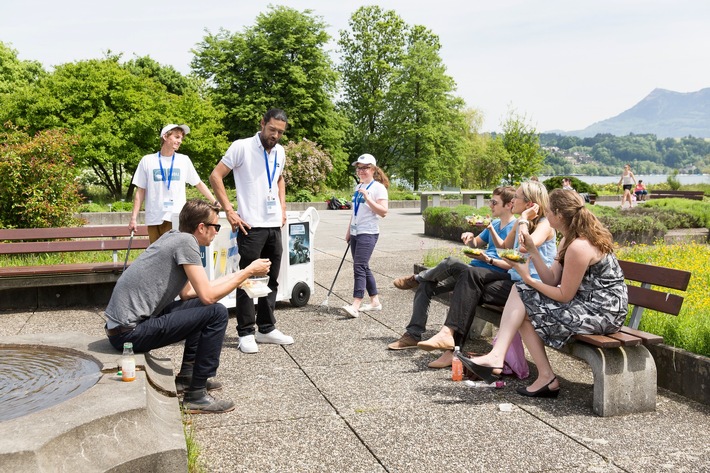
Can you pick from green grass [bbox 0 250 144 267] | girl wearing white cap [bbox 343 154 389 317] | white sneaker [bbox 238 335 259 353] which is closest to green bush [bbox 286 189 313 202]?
green grass [bbox 0 250 144 267]

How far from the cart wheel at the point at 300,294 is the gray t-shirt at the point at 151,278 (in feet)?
12.2

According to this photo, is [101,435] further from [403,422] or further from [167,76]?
[167,76]

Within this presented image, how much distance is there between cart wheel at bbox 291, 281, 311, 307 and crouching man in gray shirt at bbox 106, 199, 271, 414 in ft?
11.3

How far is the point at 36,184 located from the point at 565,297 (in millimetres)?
8759

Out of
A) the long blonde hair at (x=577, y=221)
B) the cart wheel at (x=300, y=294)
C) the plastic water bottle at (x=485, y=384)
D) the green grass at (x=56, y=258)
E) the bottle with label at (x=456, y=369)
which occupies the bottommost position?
the plastic water bottle at (x=485, y=384)

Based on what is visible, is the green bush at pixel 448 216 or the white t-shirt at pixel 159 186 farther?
the green bush at pixel 448 216

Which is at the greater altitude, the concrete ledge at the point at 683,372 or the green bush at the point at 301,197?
the green bush at the point at 301,197

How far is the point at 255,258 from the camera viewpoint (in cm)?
669

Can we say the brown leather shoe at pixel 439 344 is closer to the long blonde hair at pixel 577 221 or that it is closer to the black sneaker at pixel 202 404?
the long blonde hair at pixel 577 221

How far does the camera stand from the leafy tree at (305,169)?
38062 millimetres

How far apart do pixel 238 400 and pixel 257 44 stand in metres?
44.7

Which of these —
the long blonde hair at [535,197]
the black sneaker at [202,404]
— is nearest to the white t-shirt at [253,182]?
the black sneaker at [202,404]

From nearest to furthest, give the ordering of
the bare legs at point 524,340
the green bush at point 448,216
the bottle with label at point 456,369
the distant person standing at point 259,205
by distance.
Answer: the bare legs at point 524,340 → the bottle with label at point 456,369 → the distant person standing at point 259,205 → the green bush at point 448,216

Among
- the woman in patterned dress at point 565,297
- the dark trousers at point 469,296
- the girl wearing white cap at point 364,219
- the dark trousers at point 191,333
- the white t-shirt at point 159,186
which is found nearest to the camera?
the dark trousers at point 191,333
